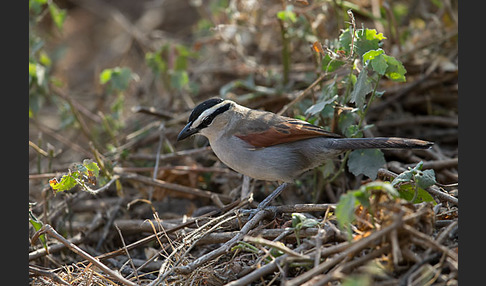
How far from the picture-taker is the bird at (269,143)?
4.12 meters

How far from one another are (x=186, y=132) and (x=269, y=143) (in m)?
0.69

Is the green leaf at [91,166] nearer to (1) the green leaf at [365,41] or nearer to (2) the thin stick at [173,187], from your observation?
(2) the thin stick at [173,187]

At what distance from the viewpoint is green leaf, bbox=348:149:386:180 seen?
13.3 feet

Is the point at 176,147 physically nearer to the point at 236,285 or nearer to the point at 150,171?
the point at 150,171

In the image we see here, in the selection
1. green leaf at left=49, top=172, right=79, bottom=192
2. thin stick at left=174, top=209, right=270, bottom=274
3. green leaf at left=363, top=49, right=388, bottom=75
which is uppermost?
green leaf at left=363, top=49, right=388, bottom=75

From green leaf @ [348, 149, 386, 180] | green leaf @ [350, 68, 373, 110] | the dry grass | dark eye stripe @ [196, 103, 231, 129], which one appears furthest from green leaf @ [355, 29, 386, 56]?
dark eye stripe @ [196, 103, 231, 129]

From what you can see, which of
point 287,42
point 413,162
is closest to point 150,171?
point 287,42

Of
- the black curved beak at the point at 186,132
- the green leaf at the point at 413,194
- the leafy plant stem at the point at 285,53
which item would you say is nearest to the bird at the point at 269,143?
the black curved beak at the point at 186,132

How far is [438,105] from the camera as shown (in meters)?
5.63

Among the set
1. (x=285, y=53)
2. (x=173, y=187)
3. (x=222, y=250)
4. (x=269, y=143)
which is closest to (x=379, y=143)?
(x=269, y=143)

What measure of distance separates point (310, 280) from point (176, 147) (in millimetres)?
3181

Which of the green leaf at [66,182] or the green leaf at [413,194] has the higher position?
the green leaf at [66,182]

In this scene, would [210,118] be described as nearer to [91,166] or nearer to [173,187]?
[173,187]

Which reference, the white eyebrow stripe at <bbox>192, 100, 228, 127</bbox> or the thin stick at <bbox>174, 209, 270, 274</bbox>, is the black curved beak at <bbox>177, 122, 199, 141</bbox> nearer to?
the white eyebrow stripe at <bbox>192, 100, 228, 127</bbox>
